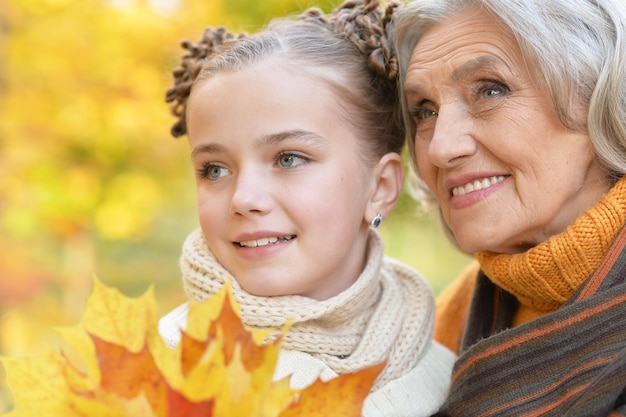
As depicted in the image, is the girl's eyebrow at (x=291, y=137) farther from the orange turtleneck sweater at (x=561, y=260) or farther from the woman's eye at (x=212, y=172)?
the orange turtleneck sweater at (x=561, y=260)

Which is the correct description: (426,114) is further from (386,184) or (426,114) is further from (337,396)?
(337,396)

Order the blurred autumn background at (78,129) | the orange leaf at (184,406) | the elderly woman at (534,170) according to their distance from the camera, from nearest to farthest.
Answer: the orange leaf at (184,406), the elderly woman at (534,170), the blurred autumn background at (78,129)

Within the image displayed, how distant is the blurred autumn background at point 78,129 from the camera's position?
4.43 meters

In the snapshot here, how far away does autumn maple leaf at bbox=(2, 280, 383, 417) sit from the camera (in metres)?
0.98

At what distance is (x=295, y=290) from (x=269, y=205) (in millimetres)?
215

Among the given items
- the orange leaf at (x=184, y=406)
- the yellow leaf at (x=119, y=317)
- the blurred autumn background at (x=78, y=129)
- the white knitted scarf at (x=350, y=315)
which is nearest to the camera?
the orange leaf at (x=184, y=406)

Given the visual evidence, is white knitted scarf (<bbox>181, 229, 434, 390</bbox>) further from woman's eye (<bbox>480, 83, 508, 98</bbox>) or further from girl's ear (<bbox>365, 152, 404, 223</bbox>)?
woman's eye (<bbox>480, 83, 508, 98</bbox>)

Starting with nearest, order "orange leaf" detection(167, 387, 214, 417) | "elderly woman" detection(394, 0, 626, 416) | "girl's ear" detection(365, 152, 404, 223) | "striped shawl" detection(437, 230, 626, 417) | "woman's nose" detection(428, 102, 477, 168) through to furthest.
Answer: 1. "orange leaf" detection(167, 387, 214, 417)
2. "striped shawl" detection(437, 230, 626, 417)
3. "elderly woman" detection(394, 0, 626, 416)
4. "woman's nose" detection(428, 102, 477, 168)
5. "girl's ear" detection(365, 152, 404, 223)

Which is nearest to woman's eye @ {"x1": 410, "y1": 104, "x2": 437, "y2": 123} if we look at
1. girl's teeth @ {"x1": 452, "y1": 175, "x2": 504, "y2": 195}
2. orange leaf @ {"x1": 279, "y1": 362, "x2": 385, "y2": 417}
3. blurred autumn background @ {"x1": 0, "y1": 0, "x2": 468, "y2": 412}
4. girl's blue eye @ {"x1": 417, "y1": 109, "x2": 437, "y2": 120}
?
girl's blue eye @ {"x1": 417, "y1": 109, "x2": 437, "y2": 120}

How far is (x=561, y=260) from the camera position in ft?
6.16

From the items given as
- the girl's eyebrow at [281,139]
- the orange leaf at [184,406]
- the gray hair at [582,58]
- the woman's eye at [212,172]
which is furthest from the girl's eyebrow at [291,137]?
the orange leaf at [184,406]

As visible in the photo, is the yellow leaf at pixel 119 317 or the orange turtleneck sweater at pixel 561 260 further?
the orange turtleneck sweater at pixel 561 260

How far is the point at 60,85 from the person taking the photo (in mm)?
4547

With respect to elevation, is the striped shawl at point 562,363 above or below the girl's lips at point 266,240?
below
